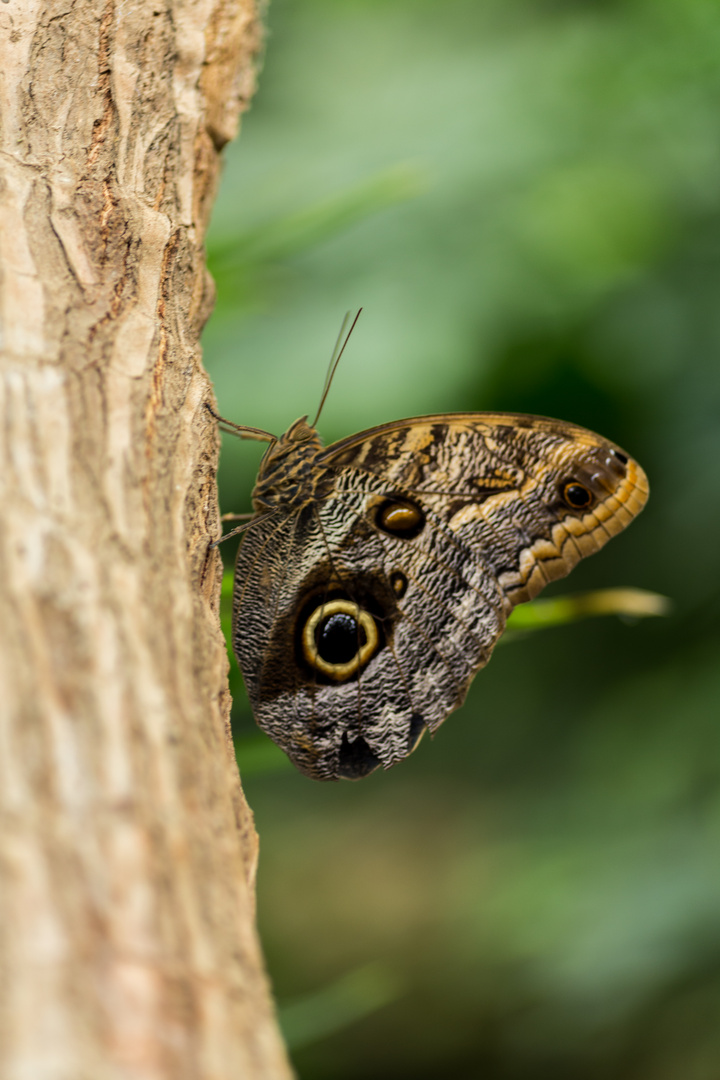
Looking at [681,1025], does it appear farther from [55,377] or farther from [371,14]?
[371,14]

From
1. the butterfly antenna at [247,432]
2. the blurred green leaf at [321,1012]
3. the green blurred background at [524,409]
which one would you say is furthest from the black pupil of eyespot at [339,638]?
the green blurred background at [524,409]

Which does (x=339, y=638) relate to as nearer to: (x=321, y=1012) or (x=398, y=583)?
(x=398, y=583)

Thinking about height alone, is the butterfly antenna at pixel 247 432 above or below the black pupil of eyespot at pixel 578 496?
above

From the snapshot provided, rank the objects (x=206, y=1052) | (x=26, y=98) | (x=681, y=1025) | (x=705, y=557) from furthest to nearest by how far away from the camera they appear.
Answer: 1. (x=705, y=557)
2. (x=681, y=1025)
3. (x=26, y=98)
4. (x=206, y=1052)

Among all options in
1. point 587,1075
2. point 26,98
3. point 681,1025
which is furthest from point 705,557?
point 26,98

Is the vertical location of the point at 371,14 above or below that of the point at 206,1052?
above

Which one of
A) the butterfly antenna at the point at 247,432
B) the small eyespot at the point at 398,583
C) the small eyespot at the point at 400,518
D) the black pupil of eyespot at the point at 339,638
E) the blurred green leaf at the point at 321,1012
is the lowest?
the blurred green leaf at the point at 321,1012

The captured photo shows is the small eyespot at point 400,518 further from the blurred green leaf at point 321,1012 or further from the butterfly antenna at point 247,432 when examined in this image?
the blurred green leaf at point 321,1012

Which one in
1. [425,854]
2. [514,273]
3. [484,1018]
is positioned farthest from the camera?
[425,854]
